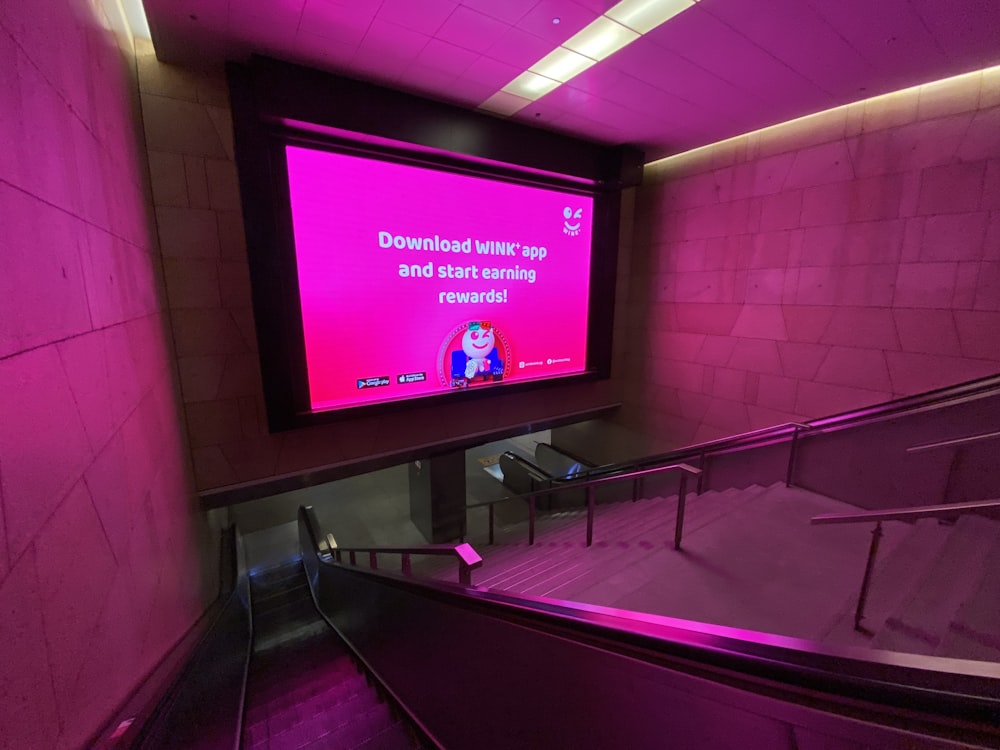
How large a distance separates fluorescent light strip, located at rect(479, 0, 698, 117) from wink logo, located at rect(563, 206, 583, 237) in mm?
1501

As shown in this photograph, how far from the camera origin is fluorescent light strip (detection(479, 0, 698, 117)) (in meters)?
2.62

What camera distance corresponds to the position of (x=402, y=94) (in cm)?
371

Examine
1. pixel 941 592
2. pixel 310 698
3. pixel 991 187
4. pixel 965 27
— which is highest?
pixel 965 27

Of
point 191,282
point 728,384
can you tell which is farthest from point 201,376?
point 728,384

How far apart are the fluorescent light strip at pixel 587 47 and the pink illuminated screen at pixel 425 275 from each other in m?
0.94

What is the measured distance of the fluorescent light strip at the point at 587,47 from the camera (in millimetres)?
2621

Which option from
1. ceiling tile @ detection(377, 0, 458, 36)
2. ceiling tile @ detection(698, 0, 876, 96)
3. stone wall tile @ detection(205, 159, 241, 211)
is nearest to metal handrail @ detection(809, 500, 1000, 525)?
ceiling tile @ detection(698, 0, 876, 96)

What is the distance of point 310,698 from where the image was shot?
2.56 meters

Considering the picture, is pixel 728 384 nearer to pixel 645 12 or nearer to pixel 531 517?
pixel 531 517

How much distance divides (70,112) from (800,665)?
2827 mm

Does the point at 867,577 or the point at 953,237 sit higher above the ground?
the point at 953,237

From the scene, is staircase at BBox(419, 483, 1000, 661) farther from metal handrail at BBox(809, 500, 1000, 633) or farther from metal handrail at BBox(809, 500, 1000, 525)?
metal handrail at BBox(809, 500, 1000, 525)

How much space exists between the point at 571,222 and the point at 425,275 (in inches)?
87.3

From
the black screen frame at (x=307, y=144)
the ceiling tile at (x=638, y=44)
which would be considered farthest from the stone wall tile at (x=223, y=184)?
the ceiling tile at (x=638, y=44)
